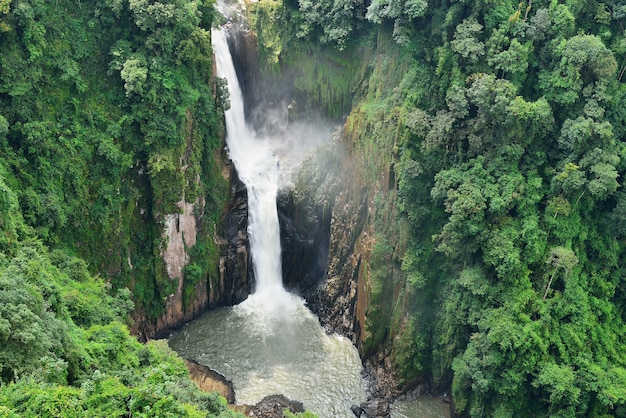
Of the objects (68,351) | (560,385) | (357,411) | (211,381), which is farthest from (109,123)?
(560,385)

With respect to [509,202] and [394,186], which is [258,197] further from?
[509,202]

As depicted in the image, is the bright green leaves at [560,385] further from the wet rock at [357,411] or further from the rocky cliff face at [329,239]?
the rocky cliff face at [329,239]

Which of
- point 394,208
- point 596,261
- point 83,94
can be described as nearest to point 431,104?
point 394,208

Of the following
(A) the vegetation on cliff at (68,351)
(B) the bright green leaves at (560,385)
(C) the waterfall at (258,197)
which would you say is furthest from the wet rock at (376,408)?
(A) the vegetation on cliff at (68,351)

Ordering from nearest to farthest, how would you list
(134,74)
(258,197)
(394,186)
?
(134,74)
(394,186)
(258,197)

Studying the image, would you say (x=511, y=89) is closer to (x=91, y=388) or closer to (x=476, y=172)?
(x=476, y=172)
